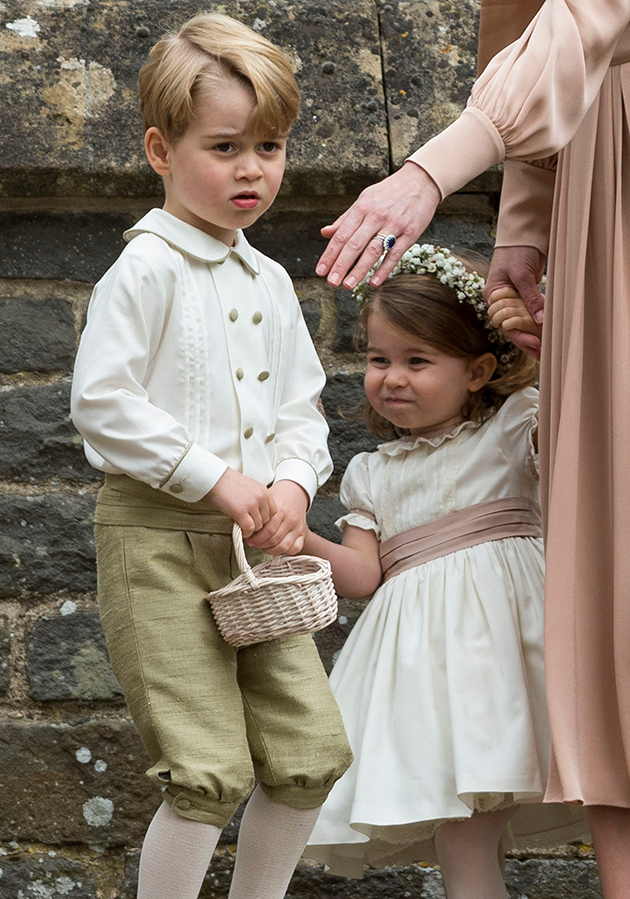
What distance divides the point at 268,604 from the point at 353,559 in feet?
1.91

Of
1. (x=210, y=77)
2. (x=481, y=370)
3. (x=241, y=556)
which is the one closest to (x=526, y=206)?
(x=481, y=370)

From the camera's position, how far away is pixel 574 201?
2066 millimetres

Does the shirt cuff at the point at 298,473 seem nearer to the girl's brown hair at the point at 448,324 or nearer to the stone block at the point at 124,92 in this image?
the girl's brown hair at the point at 448,324

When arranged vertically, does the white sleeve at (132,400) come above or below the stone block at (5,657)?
above

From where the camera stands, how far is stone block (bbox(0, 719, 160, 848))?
9.04ft

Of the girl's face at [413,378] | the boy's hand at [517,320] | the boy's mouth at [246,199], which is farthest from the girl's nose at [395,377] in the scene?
the boy's mouth at [246,199]

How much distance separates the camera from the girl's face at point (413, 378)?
2.54m

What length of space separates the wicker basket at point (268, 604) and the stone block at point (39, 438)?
3.28ft

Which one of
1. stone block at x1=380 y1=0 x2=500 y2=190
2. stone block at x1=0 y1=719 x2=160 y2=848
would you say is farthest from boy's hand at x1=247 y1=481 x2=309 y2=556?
stone block at x1=380 y1=0 x2=500 y2=190

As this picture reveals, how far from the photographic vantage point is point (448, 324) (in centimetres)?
257

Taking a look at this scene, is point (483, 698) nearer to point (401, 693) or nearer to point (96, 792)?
point (401, 693)

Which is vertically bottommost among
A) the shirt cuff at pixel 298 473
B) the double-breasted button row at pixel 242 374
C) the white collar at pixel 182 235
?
the shirt cuff at pixel 298 473

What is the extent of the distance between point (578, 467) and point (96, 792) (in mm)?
1483

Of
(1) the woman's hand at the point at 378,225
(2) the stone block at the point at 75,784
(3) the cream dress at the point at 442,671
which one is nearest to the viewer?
(1) the woman's hand at the point at 378,225
